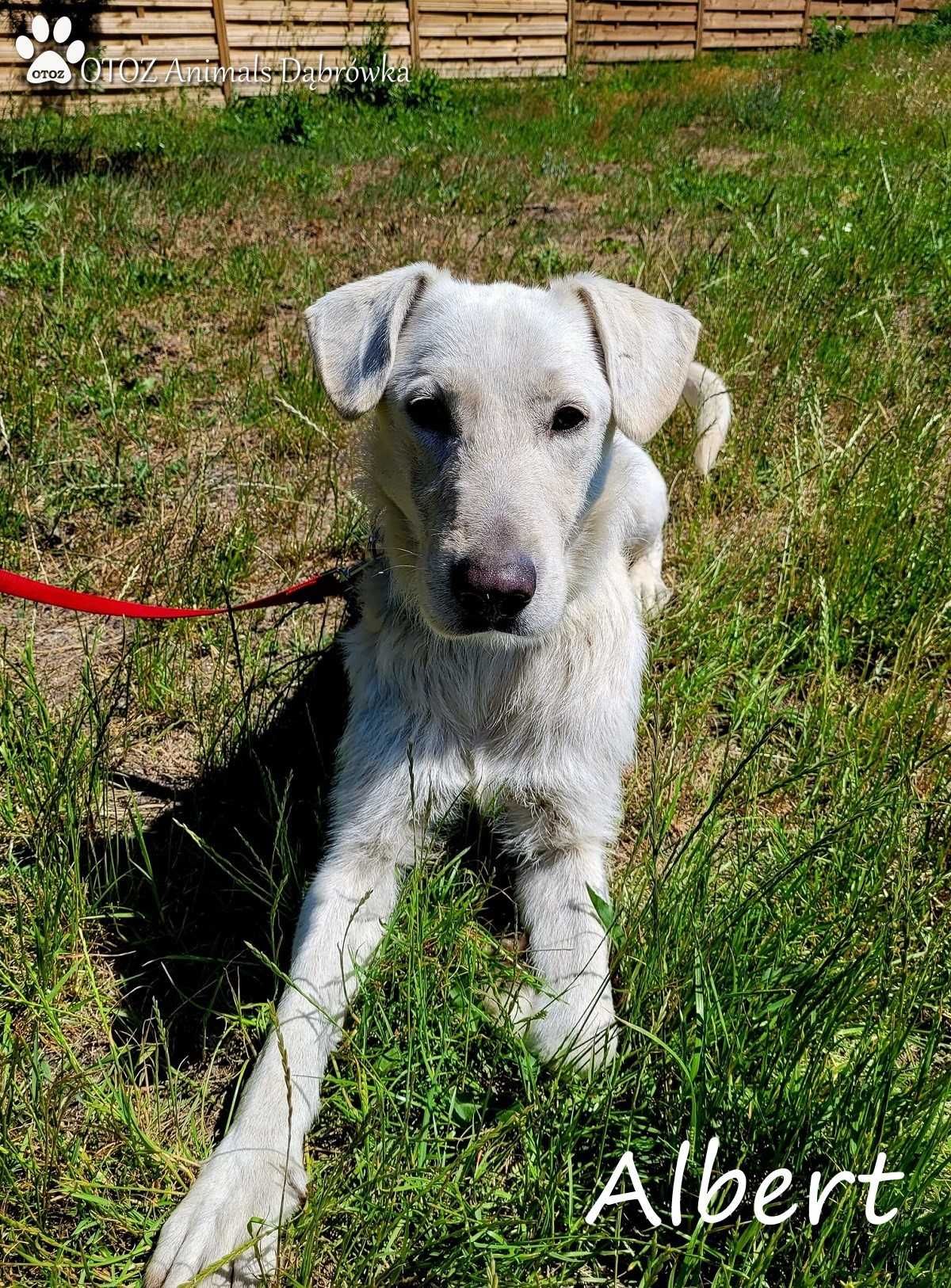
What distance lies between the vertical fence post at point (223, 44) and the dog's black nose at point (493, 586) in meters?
11.5

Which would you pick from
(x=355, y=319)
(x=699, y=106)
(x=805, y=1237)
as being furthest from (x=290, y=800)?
(x=699, y=106)

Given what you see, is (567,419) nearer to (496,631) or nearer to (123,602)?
(496,631)

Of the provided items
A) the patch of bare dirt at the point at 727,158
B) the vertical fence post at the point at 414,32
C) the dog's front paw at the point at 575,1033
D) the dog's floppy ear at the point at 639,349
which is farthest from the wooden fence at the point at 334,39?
the dog's front paw at the point at 575,1033

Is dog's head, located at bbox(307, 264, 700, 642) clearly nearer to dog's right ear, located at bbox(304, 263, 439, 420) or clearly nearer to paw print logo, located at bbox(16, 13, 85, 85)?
dog's right ear, located at bbox(304, 263, 439, 420)

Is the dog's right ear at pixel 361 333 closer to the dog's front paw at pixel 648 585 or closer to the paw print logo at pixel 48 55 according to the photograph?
the dog's front paw at pixel 648 585

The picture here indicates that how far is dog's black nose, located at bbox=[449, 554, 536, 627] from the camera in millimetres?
1921

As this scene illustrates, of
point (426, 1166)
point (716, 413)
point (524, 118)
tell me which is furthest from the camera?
point (524, 118)

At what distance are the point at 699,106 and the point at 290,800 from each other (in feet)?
35.7

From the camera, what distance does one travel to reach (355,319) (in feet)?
7.76

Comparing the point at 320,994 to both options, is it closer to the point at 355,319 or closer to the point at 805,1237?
the point at 805,1237

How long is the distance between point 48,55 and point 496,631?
12.2m

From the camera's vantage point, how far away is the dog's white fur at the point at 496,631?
6.70 feet

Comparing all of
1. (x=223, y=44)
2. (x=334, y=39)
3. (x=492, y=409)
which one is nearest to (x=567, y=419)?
(x=492, y=409)

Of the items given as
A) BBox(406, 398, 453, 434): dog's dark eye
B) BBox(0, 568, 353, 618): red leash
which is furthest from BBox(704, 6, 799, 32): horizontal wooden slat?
BBox(406, 398, 453, 434): dog's dark eye
